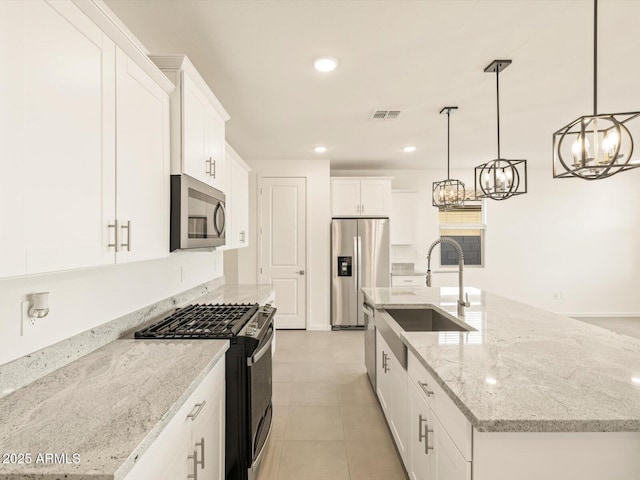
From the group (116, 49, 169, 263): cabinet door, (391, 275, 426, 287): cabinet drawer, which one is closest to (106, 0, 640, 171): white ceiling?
(116, 49, 169, 263): cabinet door

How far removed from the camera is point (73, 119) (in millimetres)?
1054

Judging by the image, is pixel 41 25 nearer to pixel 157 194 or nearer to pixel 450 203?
pixel 157 194

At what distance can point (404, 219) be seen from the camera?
5.86 m

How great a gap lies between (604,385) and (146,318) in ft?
7.18

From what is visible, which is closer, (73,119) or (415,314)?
→ (73,119)

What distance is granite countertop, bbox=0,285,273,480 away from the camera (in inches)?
31.4

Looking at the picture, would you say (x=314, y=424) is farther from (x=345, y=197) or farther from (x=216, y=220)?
(x=345, y=197)

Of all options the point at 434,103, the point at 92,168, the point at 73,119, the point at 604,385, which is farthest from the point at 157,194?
the point at 434,103

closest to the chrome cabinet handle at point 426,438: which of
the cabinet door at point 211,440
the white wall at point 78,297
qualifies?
the cabinet door at point 211,440

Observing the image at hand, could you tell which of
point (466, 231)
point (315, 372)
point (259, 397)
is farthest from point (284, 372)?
point (466, 231)

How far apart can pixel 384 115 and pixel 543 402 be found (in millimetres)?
2935

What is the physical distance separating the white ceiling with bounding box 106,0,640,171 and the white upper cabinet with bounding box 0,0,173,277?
2.65 feet

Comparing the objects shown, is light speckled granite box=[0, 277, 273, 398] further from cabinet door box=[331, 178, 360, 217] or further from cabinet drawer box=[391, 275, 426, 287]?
cabinet drawer box=[391, 275, 426, 287]

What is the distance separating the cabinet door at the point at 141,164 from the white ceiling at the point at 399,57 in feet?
2.08
